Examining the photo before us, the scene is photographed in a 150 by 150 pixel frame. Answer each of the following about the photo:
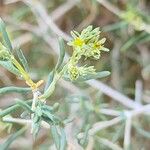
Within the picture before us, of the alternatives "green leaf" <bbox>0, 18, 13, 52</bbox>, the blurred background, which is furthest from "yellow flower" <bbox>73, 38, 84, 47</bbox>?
the blurred background

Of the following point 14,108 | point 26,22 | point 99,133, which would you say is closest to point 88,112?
point 99,133

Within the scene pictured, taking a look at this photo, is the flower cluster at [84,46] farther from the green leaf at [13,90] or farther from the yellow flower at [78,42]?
the green leaf at [13,90]

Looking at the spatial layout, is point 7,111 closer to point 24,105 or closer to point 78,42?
point 24,105

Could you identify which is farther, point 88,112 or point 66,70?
point 88,112

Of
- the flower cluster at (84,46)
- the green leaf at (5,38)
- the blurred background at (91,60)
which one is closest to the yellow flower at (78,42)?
the flower cluster at (84,46)

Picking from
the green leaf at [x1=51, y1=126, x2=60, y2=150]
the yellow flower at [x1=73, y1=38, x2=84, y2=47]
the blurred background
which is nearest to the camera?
the yellow flower at [x1=73, y1=38, x2=84, y2=47]

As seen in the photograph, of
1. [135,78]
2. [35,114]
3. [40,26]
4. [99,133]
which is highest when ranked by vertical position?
[35,114]

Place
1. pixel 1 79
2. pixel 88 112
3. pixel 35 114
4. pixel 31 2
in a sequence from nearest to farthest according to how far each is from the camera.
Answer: pixel 35 114 → pixel 88 112 → pixel 31 2 → pixel 1 79

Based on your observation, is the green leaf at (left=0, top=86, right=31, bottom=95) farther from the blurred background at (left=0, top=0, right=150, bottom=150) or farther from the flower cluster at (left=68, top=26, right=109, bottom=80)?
the blurred background at (left=0, top=0, right=150, bottom=150)

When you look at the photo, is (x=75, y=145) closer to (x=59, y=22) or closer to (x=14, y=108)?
(x=14, y=108)
